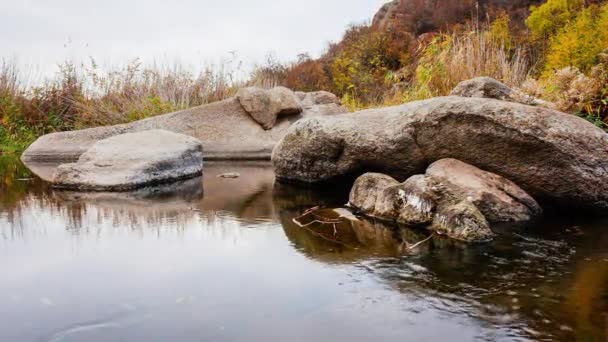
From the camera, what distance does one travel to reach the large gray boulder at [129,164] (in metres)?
5.25

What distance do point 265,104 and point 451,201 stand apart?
20.9 feet

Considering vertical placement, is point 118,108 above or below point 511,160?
above

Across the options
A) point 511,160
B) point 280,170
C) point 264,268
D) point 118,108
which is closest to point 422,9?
point 118,108

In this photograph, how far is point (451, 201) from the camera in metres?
3.37

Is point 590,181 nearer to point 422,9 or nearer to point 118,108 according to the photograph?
point 118,108

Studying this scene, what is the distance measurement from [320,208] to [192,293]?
200 cm

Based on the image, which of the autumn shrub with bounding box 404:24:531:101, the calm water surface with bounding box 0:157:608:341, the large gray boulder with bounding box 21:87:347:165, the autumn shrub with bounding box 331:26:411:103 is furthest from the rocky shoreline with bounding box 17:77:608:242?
the autumn shrub with bounding box 331:26:411:103

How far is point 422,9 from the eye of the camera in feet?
59.1

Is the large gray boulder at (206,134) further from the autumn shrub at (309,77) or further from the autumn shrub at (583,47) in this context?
the autumn shrub at (309,77)

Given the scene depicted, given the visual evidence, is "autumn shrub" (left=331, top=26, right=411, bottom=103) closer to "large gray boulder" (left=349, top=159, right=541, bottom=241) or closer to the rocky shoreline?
the rocky shoreline

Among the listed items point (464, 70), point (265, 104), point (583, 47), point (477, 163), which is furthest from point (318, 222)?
point (265, 104)

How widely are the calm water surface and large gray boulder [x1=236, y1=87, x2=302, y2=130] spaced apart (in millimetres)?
5463

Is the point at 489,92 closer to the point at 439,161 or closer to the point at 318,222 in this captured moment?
the point at 439,161

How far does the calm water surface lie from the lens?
1.88 meters
